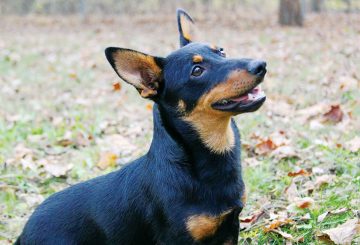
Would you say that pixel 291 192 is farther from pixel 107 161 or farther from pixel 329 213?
pixel 107 161

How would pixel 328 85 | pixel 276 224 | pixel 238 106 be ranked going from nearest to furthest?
pixel 238 106
pixel 276 224
pixel 328 85

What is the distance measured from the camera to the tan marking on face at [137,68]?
3.30 m

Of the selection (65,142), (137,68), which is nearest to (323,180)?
(137,68)

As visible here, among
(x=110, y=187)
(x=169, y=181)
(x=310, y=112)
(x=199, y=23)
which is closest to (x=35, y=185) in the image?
(x=110, y=187)

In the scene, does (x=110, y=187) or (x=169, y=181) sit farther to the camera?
(x=110, y=187)

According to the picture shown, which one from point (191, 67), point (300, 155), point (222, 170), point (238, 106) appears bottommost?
point (300, 155)

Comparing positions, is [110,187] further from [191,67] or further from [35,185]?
[35,185]

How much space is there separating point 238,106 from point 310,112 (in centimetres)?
351

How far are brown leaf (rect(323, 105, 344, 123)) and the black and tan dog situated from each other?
2.82m

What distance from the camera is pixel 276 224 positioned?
3838 millimetres

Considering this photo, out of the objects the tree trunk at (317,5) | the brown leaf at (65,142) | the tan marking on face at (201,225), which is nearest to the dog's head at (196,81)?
the tan marking on face at (201,225)

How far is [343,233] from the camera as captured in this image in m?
3.46

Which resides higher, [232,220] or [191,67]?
[191,67]

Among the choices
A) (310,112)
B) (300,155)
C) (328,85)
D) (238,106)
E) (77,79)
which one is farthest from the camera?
(77,79)
